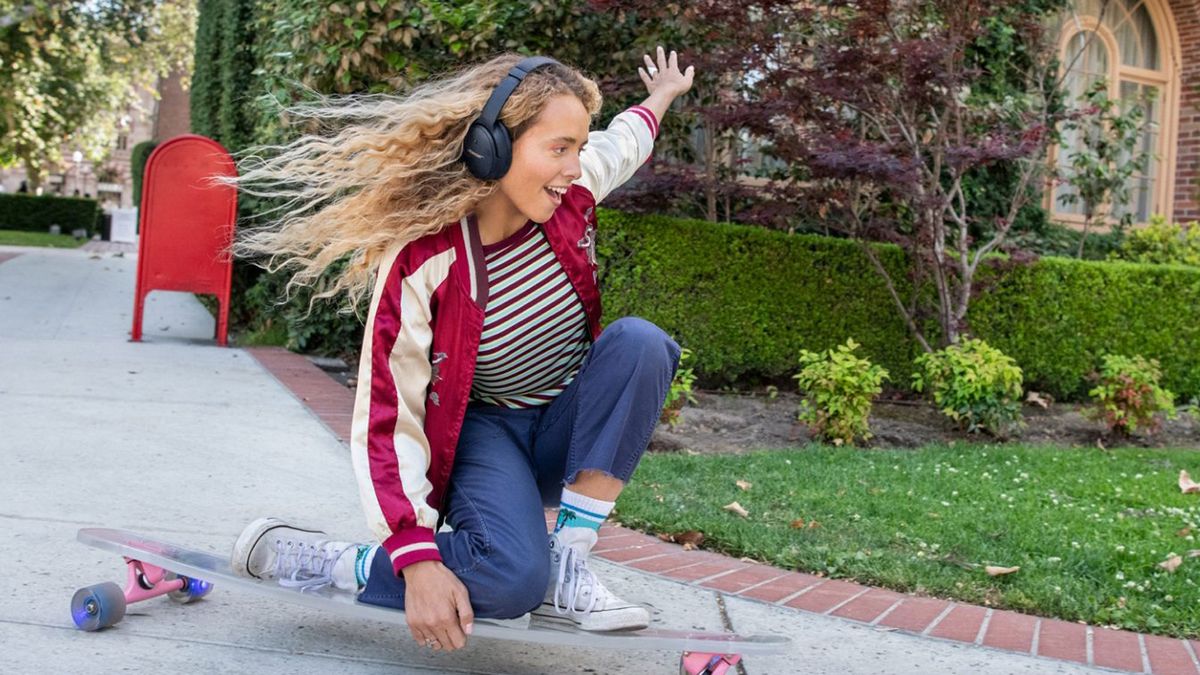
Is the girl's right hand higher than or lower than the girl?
lower

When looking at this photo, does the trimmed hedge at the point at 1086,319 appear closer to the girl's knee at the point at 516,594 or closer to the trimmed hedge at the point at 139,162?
the girl's knee at the point at 516,594

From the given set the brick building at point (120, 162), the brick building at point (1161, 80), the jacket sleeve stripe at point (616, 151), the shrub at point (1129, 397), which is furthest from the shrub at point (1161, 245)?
the brick building at point (120, 162)

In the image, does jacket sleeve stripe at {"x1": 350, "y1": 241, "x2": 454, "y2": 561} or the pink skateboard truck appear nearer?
jacket sleeve stripe at {"x1": 350, "y1": 241, "x2": 454, "y2": 561}

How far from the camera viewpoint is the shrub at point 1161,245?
9961 millimetres

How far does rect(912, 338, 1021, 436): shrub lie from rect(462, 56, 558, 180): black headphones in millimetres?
4436

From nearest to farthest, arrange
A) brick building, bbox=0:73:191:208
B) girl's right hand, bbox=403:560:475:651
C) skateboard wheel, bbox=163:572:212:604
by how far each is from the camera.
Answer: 1. girl's right hand, bbox=403:560:475:651
2. skateboard wheel, bbox=163:572:212:604
3. brick building, bbox=0:73:191:208

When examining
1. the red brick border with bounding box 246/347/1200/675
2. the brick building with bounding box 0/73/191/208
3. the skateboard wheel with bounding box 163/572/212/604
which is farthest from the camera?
the brick building with bounding box 0/73/191/208

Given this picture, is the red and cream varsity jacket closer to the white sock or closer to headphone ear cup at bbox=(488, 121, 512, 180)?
headphone ear cup at bbox=(488, 121, 512, 180)

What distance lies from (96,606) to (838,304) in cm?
582

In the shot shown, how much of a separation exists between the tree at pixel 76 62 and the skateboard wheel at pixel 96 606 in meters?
15.1

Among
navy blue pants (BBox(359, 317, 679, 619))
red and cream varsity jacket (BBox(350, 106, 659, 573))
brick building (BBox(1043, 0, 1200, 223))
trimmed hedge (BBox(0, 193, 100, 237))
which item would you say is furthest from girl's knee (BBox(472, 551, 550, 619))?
trimmed hedge (BBox(0, 193, 100, 237))

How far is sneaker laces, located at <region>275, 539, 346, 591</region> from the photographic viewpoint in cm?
258

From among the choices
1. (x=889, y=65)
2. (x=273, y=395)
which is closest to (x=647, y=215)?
(x=889, y=65)

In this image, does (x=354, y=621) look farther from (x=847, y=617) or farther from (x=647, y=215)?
(x=647, y=215)
